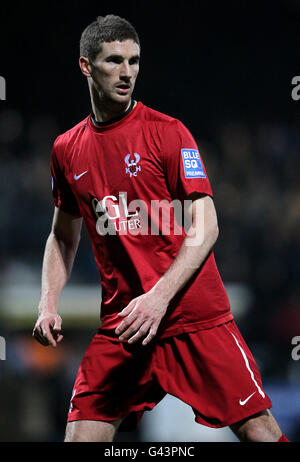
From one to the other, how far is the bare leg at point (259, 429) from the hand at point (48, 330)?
810 millimetres

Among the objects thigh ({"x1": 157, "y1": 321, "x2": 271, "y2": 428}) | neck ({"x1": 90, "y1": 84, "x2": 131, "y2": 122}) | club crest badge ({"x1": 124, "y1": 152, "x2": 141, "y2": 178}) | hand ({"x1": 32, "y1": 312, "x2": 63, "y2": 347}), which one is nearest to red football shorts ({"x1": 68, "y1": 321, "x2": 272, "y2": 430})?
thigh ({"x1": 157, "y1": 321, "x2": 271, "y2": 428})

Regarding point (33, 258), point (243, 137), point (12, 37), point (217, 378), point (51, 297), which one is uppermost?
point (12, 37)

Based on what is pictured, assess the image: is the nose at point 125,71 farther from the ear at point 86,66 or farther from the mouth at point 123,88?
the ear at point 86,66

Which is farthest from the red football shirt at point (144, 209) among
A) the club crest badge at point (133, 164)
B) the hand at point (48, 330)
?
the hand at point (48, 330)

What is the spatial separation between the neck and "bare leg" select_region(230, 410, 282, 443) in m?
1.36

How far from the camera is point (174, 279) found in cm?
247

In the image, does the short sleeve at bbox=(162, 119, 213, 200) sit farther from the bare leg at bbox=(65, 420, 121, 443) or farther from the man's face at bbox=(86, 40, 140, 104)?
the bare leg at bbox=(65, 420, 121, 443)

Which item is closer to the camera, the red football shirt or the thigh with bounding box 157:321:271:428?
the thigh with bounding box 157:321:271:428

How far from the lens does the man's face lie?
8.86 ft

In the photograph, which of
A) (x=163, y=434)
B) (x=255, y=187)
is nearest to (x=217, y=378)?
(x=163, y=434)

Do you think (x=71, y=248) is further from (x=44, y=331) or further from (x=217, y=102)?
(x=217, y=102)

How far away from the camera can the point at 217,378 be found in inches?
102

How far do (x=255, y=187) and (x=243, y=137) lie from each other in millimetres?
665

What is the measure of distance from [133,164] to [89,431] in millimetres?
1089
